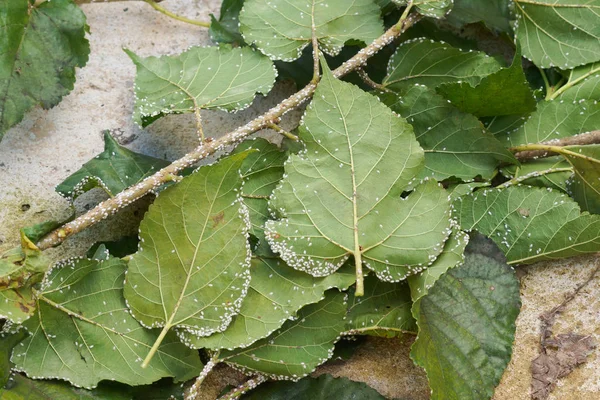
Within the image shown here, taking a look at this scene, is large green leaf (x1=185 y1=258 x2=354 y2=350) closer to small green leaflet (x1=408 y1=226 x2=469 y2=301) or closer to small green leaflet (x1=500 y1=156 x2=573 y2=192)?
small green leaflet (x1=408 y1=226 x2=469 y2=301)

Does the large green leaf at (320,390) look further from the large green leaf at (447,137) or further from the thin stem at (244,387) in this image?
the large green leaf at (447,137)

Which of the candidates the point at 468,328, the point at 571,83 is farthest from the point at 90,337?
the point at 571,83

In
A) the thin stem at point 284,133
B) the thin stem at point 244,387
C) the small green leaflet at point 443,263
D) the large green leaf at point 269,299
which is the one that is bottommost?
the thin stem at point 244,387

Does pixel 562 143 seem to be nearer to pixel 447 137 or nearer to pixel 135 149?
pixel 447 137

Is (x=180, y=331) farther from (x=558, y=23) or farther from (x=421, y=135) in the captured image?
(x=558, y=23)

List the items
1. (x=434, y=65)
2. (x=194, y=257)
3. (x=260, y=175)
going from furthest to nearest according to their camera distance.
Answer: (x=434, y=65) → (x=260, y=175) → (x=194, y=257)

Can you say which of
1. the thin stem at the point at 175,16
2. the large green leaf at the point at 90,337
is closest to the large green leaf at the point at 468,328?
the large green leaf at the point at 90,337
